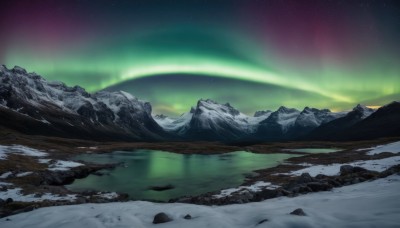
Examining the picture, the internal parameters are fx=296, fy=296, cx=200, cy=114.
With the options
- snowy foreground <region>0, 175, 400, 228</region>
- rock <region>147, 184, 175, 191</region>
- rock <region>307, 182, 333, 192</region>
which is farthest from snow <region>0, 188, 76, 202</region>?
rock <region>307, 182, 333, 192</region>

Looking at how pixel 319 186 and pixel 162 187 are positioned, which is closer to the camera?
pixel 319 186

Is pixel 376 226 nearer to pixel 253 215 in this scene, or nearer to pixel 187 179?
pixel 253 215

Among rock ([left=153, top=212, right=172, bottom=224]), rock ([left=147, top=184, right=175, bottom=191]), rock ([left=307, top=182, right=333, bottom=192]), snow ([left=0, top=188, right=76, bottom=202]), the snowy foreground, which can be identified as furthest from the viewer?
rock ([left=147, top=184, right=175, bottom=191])

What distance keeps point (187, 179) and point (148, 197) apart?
18818 mm

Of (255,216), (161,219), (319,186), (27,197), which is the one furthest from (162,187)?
(255,216)

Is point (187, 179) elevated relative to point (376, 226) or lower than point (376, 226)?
lower

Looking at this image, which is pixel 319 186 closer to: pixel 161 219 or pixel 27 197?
pixel 161 219

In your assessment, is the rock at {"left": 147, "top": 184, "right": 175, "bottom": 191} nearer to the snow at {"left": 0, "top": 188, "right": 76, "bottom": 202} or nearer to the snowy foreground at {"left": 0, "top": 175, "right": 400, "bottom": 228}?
the snow at {"left": 0, "top": 188, "right": 76, "bottom": 202}

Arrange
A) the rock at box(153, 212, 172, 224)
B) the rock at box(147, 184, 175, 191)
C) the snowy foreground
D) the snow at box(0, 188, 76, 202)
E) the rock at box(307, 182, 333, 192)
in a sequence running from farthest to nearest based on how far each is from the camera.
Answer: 1. the rock at box(147, 184, 175, 191)
2. the snow at box(0, 188, 76, 202)
3. the rock at box(307, 182, 333, 192)
4. the rock at box(153, 212, 172, 224)
5. the snowy foreground

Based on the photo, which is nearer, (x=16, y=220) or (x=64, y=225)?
(x=64, y=225)

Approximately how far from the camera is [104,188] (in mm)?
50594

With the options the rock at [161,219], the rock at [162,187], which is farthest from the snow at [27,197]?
the rock at [161,219]

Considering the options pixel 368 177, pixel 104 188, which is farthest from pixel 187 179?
pixel 368 177

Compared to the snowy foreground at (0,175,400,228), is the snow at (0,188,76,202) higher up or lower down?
lower down
